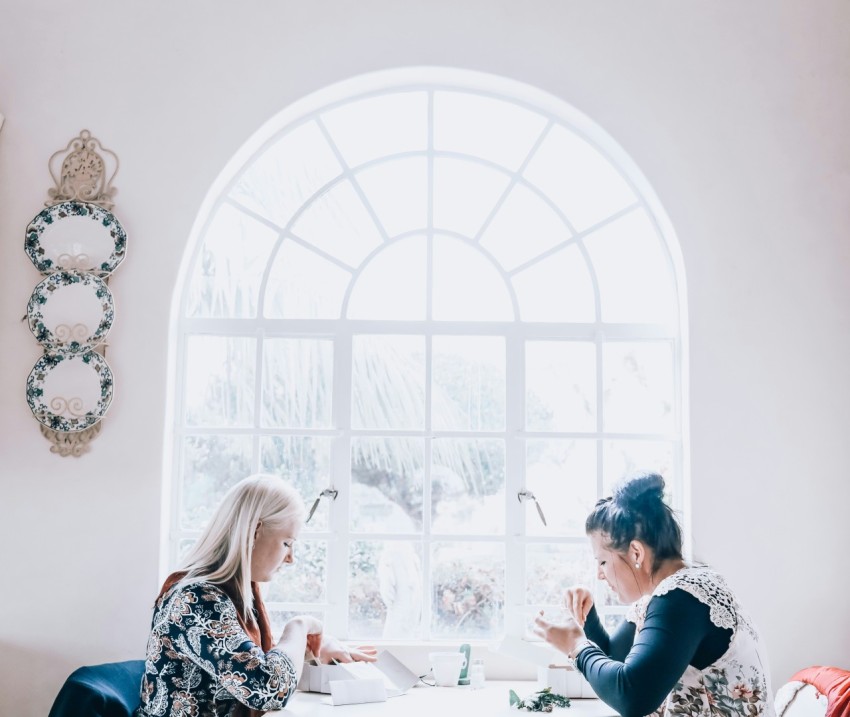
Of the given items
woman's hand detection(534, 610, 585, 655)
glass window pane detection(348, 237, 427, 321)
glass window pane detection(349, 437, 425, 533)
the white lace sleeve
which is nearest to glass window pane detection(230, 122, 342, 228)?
glass window pane detection(348, 237, 427, 321)

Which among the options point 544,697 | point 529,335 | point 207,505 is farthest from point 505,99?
point 544,697

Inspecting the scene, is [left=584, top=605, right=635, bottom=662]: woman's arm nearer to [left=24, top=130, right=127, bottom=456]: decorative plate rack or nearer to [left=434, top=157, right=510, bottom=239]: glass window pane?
[left=434, top=157, right=510, bottom=239]: glass window pane

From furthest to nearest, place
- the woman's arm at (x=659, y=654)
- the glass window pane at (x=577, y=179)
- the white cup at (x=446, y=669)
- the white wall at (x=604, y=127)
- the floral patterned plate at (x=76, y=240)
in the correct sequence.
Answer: the glass window pane at (x=577, y=179), the floral patterned plate at (x=76, y=240), the white wall at (x=604, y=127), the white cup at (x=446, y=669), the woman's arm at (x=659, y=654)

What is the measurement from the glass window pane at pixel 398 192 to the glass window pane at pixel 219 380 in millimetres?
683

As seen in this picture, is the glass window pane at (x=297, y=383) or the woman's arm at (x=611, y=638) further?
the glass window pane at (x=297, y=383)

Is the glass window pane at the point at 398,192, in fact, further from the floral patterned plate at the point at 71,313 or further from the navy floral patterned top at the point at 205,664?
the navy floral patterned top at the point at 205,664

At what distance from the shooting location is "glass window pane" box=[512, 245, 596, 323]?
3.14m

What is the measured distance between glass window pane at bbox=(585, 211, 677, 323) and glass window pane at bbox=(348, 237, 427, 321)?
0.64 meters

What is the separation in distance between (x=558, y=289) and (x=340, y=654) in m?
1.48

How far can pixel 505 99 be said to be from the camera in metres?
3.21

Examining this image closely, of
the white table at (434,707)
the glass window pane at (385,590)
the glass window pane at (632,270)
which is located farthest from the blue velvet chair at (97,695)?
the glass window pane at (632,270)

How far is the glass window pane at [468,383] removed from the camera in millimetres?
3092

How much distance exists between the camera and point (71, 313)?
9.66ft

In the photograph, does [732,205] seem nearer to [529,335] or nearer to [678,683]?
[529,335]
